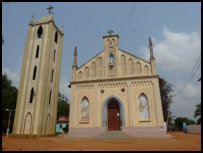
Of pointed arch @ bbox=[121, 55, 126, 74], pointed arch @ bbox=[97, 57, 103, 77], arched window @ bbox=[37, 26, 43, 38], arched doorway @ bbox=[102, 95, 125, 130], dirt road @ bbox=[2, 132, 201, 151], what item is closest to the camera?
dirt road @ bbox=[2, 132, 201, 151]

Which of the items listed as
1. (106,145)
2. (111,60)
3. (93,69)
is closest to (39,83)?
(93,69)

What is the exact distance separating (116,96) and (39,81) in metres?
11.0

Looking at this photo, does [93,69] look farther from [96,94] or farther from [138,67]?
[138,67]

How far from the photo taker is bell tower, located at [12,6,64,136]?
64.7 feet

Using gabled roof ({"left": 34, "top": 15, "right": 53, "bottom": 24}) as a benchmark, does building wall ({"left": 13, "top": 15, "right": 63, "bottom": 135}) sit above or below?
below

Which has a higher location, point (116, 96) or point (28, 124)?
point (116, 96)

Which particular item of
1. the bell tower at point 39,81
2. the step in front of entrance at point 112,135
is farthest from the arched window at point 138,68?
the bell tower at point 39,81

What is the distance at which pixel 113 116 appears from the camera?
770 inches

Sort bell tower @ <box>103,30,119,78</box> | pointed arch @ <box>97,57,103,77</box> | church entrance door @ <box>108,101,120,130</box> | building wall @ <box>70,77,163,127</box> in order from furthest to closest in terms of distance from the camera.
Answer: pointed arch @ <box>97,57,103,77</box> → bell tower @ <box>103,30,119,78</box> → church entrance door @ <box>108,101,120,130</box> → building wall @ <box>70,77,163,127</box>

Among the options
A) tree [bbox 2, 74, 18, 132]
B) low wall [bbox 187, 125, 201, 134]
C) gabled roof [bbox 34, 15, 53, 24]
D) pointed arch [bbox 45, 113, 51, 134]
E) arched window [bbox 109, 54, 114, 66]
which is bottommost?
low wall [bbox 187, 125, 201, 134]

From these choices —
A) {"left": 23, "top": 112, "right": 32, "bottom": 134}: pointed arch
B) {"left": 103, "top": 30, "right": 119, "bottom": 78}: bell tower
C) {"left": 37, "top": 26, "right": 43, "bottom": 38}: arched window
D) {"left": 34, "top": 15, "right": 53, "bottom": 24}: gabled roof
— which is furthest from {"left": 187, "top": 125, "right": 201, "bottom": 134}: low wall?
{"left": 37, "top": 26, "right": 43, "bottom": 38}: arched window

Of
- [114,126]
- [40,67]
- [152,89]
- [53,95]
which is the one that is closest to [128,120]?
[114,126]

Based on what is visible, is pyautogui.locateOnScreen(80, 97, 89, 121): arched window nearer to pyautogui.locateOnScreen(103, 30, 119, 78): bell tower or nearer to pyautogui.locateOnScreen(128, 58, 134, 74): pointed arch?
pyautogui.locateOnScreen(103, 30, 119, 78): bell tower

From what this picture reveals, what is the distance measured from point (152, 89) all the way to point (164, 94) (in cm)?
1866
